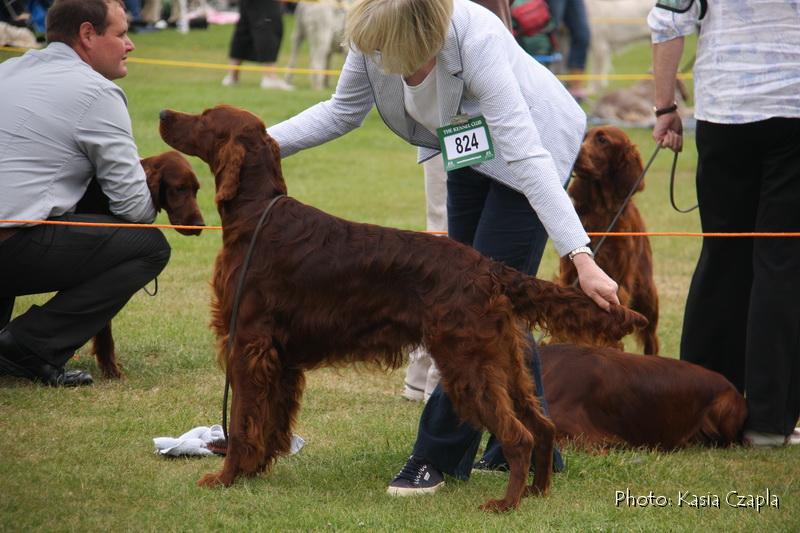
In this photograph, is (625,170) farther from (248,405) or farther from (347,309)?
(248,405)

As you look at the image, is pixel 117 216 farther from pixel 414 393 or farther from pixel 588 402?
pixel 588 402

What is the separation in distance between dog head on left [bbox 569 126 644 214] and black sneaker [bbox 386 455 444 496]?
7.68 feet

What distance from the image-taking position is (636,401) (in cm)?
405

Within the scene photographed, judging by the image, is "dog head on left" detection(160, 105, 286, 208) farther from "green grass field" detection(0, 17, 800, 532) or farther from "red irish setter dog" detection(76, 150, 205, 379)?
"red irish setter dog" detection(76, 150, 205, 379)

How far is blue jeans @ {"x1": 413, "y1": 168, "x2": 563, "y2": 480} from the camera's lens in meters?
3.41

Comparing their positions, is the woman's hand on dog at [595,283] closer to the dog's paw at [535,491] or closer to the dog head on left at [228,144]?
the dog's paw at [535,491]

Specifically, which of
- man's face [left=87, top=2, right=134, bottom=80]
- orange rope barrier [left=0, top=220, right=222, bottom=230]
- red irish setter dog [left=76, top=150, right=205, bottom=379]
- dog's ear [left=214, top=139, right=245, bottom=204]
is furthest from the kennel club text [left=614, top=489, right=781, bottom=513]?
man's face [left=87, top=2, right=134, bottom=80]

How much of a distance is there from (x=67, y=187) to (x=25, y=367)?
2.52 ft

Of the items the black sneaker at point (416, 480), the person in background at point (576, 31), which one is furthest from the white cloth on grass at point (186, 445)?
the person in background at point (576, 31)

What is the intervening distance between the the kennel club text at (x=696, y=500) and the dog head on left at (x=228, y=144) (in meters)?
1.47

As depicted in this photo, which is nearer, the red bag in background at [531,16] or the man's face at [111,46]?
the man's face at [111,46]

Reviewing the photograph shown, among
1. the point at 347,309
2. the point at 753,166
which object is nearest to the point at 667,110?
the point at 753,166

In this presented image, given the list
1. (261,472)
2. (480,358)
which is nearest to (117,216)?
(261,472)

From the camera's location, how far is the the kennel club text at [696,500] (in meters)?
3.40
